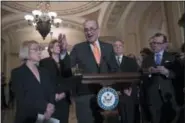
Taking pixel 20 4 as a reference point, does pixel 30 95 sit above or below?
below

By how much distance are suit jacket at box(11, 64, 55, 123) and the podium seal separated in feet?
1.91

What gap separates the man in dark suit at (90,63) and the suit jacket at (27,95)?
1.15 ft

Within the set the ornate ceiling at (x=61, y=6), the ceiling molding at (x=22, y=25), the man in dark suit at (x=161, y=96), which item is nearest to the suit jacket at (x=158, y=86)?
the man in dark suit at (x=161, y=96)

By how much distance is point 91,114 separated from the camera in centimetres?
218

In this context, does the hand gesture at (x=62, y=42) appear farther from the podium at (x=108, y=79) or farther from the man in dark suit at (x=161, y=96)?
the podium at (x=108, y=79)

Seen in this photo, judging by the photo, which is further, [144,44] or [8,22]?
[8,22]

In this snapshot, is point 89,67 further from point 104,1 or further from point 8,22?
point 8,22

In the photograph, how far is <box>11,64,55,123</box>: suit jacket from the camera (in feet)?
7.89

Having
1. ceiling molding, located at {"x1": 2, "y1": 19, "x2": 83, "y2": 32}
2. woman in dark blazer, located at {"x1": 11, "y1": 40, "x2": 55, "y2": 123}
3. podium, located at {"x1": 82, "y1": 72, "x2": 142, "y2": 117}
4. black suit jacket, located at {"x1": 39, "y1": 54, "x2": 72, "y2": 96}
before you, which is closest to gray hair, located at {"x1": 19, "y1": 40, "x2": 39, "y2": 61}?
woman in dark blazer, located at {"x1": 11, "y1": 40, "x2": 55, "y2": 123}

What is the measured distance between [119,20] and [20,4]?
3896 mm

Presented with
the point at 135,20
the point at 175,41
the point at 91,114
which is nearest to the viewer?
the point at 91,114

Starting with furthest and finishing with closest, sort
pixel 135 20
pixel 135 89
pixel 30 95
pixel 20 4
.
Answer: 1. pixel 20 4
2. pixel 135 20
3. pixel 135 89
4. pixel 30 95

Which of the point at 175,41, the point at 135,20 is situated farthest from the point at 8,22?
the point at 175,41

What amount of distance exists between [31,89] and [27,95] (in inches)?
2.2
